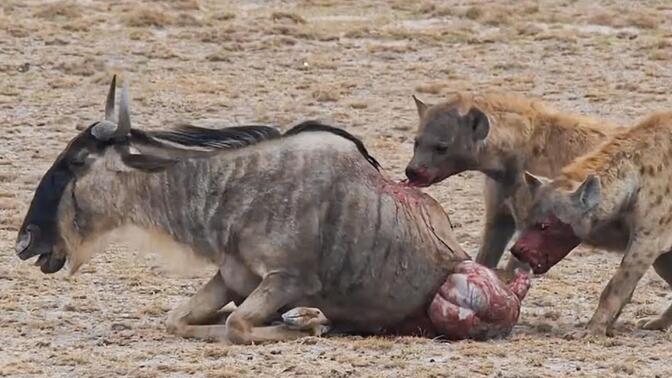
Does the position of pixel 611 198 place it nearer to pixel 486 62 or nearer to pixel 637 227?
pixel 637 227

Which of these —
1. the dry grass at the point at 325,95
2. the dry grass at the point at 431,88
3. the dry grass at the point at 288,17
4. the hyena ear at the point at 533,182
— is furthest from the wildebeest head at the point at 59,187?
the dry grass at the point at 288,17

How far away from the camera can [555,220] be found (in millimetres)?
9141

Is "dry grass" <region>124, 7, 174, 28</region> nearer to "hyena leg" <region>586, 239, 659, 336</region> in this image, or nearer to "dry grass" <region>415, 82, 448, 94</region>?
"dry grass" <region>415, 82, 448, 94</region>

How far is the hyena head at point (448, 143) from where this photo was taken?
34.1 feet

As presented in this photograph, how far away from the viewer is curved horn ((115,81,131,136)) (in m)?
8.95

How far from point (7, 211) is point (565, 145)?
11.8ft

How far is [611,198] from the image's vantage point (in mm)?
9188

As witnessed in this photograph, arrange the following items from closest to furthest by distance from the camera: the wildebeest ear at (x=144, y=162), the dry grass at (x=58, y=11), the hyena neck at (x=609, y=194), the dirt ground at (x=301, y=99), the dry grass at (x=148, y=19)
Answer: the dirt ground at (x=301, y=99) < the wildebeest ear at (x=144, y=162) < the hyena neck at (x=609, y=194) < the dry grass at (x=148, y=19) < the dry grass at (x=58, y=11)

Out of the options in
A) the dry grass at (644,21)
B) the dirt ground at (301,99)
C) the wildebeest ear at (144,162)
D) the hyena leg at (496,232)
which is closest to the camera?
the dirt ground at (301,99)

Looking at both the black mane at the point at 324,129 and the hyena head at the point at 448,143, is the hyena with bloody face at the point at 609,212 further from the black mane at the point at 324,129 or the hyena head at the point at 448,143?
the hyena head at the point at 448,143

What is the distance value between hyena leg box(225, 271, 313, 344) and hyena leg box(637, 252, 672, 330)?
5.83 feet

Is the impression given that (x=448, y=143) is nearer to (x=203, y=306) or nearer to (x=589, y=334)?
(x=589, y=334)

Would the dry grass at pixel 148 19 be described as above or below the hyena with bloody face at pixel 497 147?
below

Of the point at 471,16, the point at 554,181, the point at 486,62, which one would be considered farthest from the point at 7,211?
the point at 471,16
